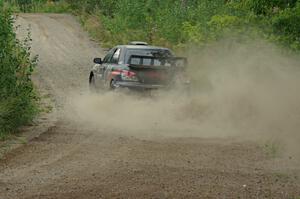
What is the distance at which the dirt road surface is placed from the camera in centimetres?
877

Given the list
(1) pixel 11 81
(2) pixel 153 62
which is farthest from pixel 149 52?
(1) pixel 11 81

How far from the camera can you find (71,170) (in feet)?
33.0

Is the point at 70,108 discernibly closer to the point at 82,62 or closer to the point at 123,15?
the point at 82,62

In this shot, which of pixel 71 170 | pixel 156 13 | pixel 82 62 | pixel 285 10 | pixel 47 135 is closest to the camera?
pixel 71 170

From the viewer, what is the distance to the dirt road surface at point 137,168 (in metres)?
8.77

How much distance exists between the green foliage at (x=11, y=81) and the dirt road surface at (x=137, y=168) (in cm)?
77

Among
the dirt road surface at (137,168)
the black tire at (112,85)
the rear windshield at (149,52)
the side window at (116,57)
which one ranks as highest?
the rear windshield at (149,52)

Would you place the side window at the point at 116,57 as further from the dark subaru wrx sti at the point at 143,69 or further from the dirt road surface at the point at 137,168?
the dirt road surface at the point at 137,168

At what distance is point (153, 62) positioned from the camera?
57.9ft

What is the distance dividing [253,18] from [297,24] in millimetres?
4600

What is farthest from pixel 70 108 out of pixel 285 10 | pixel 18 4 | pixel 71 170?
pixel 18 4

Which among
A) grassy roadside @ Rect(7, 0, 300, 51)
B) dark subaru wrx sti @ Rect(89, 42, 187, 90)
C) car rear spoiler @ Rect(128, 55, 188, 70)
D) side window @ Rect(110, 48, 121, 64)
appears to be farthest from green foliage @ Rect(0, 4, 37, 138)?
grassy roadside @ Rect(7, 0, 300, 51)

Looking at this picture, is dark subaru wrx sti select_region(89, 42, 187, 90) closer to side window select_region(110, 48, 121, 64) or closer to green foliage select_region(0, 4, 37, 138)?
side window select_region(110, 48, 121, 64)

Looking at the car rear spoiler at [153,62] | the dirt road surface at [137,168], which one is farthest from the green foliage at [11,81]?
the car rear spoiler at [153,62]
